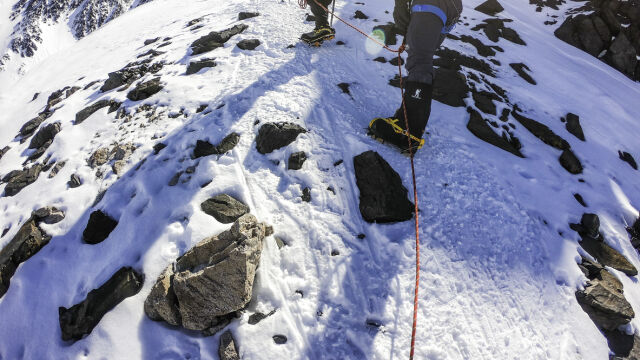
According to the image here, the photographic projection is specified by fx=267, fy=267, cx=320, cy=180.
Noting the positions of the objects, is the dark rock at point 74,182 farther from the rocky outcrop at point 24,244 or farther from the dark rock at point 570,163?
the dark rock at point 570,163

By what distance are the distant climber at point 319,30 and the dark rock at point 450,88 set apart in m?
3.51

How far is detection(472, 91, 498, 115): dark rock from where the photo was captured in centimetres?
684

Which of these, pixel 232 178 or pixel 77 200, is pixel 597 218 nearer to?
pixel 232 178

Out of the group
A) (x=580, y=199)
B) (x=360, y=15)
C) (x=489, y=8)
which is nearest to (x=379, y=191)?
(x=580, y=199)

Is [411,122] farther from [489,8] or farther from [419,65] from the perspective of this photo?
[489,8]

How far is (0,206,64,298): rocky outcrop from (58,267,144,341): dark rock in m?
1.27

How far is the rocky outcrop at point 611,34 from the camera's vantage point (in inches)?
566

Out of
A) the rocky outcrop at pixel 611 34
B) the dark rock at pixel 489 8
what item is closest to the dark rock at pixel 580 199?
the dark rock at pixel 489 8

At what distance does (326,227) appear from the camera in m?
4.04

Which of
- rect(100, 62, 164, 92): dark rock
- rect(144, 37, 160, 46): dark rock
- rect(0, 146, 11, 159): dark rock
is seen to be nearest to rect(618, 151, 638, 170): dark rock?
rect(100, 62, 164, 92): dark rock

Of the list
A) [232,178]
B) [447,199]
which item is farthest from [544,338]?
[232,178]

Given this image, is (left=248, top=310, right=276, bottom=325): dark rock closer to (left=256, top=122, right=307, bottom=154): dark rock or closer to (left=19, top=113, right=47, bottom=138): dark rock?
(left=256, top=122, right=307, bottom=154): dark rock

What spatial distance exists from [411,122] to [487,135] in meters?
2.24

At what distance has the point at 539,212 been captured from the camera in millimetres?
4691
